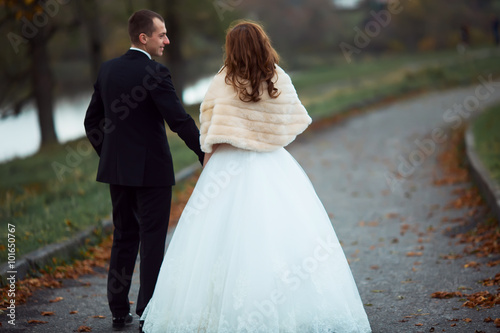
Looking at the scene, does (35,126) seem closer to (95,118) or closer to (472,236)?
(472,236)

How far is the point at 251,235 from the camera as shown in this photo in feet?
13.2

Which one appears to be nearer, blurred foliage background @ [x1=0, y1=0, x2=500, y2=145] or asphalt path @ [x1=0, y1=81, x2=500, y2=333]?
asphalt path @ [x1=0, y1=81, x2=500, y2=333]

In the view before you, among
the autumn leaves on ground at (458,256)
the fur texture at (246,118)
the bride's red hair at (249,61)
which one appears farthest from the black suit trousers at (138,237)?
the bride's red hair at (249,61)

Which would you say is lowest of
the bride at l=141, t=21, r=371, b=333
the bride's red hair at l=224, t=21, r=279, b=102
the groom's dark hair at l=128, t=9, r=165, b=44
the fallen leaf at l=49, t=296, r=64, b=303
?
the fallen leaf at l=49, t=296, r=64, b=303

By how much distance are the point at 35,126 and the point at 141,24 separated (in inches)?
888

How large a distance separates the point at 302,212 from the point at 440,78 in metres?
22.9

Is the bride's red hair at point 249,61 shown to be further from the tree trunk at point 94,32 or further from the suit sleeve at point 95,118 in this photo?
the tree trunk at point 94,32

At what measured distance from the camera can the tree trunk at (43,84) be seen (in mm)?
17297

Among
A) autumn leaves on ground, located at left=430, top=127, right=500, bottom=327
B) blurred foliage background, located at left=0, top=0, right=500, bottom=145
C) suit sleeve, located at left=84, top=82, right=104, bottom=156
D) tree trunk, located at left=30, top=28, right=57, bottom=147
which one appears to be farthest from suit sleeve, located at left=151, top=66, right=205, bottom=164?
tree trunk, located at left=30, top=28, right=57, bottom=147

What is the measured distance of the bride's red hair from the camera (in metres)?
4.04

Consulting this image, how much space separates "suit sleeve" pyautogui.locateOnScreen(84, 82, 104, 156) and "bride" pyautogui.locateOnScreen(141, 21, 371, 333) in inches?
34.9

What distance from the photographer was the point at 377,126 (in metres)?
16.6

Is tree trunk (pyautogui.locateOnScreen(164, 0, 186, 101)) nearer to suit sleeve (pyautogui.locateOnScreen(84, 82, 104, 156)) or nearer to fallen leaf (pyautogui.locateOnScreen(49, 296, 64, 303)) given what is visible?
fallen leaf (pyautogui.locateOnScreen(49, 296, 64, 303))

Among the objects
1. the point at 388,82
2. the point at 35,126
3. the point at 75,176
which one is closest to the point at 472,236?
the point at 75,176
